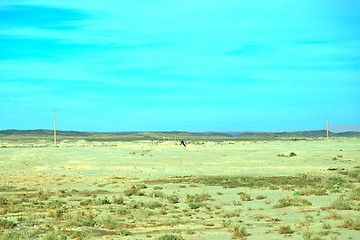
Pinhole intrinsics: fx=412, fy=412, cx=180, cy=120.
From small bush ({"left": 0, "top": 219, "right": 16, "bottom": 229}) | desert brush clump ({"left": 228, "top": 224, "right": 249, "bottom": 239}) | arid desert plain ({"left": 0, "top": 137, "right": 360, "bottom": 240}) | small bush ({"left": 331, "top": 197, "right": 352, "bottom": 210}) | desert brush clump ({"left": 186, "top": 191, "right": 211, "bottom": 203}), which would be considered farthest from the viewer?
desert brush clump ({"left": 186, "top": 191, "right": 211, "bottom": 203})

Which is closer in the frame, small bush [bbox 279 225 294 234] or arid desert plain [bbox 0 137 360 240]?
small bush [bbox 279 225 294 234]

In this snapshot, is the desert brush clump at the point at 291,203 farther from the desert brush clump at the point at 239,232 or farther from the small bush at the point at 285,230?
the desert brush clump at the point at 239,232

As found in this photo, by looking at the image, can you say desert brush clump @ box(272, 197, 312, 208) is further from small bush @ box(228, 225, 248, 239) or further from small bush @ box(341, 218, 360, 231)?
small bush @ box(228, 225, 248, 239)

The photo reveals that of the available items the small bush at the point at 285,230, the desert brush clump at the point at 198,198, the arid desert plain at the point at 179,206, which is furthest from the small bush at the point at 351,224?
the desert brush clump at the point at 198,198

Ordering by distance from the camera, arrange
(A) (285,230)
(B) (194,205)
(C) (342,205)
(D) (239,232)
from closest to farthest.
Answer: (D) (239,232)
(A) (285,230)
(C) (342,205)
(B) (194,205)

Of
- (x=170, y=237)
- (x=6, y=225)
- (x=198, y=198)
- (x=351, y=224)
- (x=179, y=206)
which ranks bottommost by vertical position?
(x=179, y=206)

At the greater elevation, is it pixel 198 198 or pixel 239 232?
pixel 239 232

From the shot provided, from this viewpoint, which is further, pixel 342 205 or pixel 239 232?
pixel 342 205

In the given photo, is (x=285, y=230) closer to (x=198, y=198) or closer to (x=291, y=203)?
(x=291, y=203)

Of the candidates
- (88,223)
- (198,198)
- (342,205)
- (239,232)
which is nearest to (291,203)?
(342,205)

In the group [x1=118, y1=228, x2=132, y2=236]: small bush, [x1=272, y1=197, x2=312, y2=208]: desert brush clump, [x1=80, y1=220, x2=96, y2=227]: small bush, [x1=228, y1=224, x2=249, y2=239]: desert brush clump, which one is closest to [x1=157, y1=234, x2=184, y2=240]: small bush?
[x1=118, y1=228, x2=132, y2=236]: small bush

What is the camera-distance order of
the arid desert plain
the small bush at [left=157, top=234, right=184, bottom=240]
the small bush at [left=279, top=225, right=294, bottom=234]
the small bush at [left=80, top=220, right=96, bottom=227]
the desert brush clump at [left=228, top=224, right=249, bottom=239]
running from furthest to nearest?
the small bush at [left=80, top=220, right=96, bottom=227] < the arid desert plain < the small bush at [left=279, top=225, right=294, bottom=234] < the desert brush clump at [left=228, top=224, right=249, bottom=239] < the small bush at [left=157, top=234, right=184, bottom=240]

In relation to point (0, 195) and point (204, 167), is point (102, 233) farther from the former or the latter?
point (204, 167)

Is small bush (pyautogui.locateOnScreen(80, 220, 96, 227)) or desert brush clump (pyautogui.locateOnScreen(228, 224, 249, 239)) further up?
small bush (pyautogui.locateOnScreen(80, 220, 96, 227))
